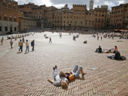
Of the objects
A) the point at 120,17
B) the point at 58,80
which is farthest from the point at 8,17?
the point at 120,17

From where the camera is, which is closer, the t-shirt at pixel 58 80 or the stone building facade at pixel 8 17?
the t-shirt at pixel 58 80

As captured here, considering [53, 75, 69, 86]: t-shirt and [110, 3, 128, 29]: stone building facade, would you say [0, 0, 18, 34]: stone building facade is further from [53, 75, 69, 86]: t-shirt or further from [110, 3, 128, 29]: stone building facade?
[110, 3, 128, 29]: stone building facade

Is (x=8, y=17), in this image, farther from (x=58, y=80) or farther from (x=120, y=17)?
(x=120, y=17)

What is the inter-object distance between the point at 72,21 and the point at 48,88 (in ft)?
264

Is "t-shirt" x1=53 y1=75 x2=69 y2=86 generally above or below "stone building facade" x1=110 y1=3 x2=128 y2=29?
below

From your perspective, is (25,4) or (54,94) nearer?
(54,94)

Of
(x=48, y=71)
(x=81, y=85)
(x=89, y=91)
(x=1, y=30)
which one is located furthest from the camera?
(x=1, y=30)

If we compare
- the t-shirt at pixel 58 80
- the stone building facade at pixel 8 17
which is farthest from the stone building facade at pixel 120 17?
the t-shirt at pixel 58 80

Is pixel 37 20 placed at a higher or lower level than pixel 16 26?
higher

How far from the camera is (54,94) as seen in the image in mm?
6020

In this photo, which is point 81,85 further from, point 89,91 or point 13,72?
point 13,72

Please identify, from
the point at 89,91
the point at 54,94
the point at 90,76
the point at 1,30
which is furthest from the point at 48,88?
the point at 1,30

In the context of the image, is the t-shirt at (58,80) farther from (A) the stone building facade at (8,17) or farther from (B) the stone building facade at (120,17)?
(B) the stone building facade at (120,17)

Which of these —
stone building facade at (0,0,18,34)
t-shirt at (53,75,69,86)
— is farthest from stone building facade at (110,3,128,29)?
t-shirt at (53,75,69,86)
